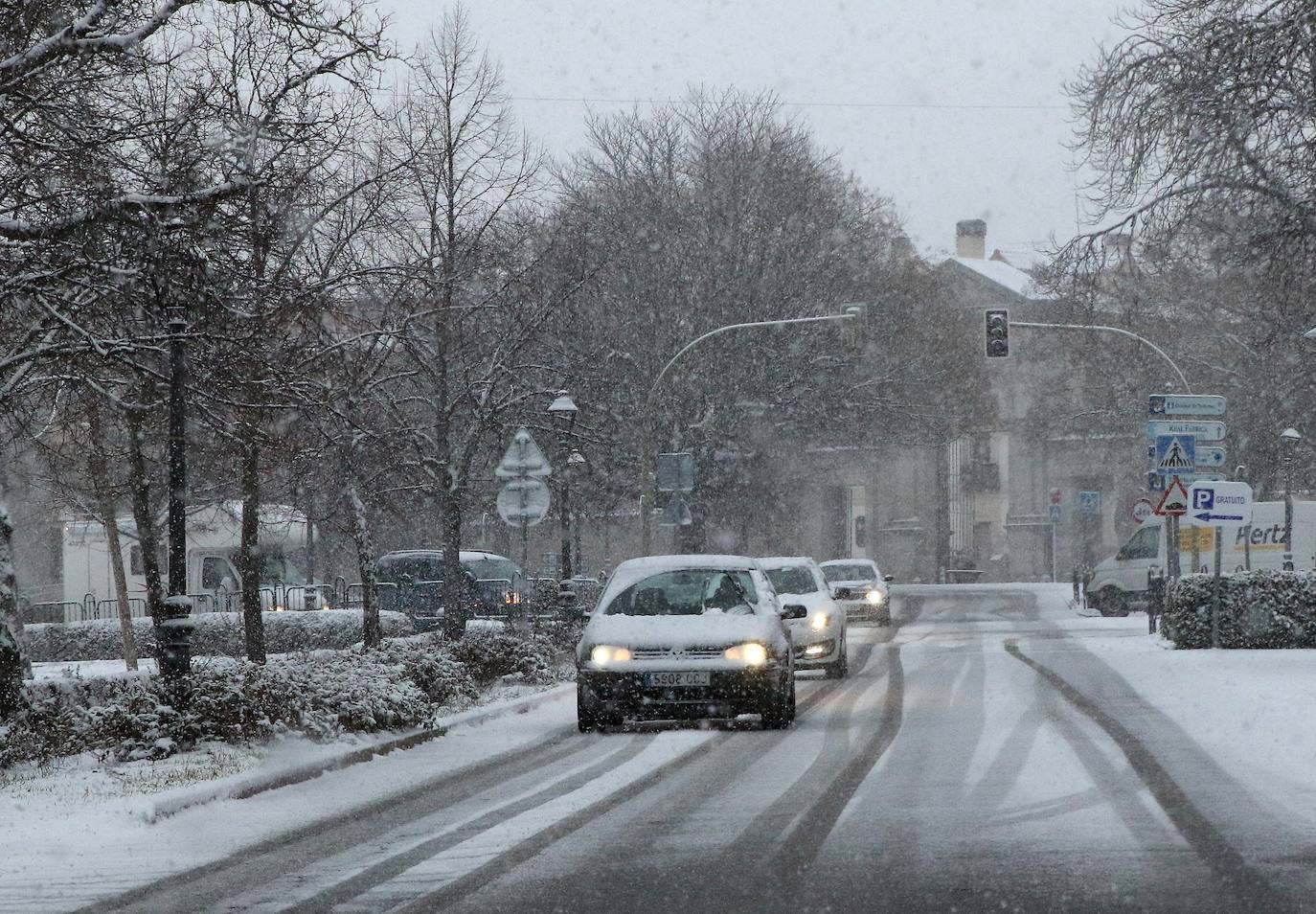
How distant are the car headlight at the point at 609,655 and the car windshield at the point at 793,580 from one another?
9096 millimetres

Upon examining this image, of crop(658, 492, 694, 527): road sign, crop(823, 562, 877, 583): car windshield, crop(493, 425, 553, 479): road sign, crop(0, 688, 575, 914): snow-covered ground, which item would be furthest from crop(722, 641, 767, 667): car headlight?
crop(823, 562, 877, 583): car windshield

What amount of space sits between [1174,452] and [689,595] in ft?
37.6

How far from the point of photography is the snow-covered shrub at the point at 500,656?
19.1 m

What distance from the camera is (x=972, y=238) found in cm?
8794

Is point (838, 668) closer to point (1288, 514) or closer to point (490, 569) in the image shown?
point (490, 569)

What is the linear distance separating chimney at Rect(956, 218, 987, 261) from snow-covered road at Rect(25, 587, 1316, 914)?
7452cm

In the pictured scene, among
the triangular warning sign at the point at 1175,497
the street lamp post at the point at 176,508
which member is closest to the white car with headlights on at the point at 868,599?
the triangular warning sign at the point at 1175,497

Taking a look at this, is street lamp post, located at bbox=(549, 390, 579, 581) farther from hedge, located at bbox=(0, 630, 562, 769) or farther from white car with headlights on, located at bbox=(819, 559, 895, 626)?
white car with headlights on, located at bbox=(819, 559, 895, 626)

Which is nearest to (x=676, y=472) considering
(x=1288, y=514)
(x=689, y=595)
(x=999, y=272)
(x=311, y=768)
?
(x=1288, y=514)

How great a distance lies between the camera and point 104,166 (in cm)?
1213

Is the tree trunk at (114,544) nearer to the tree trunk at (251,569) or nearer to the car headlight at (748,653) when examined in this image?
the tree trunk at (251,569)

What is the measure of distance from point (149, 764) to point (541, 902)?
18.0 ft

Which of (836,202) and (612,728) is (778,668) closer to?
(612,728)

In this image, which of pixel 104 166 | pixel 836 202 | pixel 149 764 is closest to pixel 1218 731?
pixel 149 764
